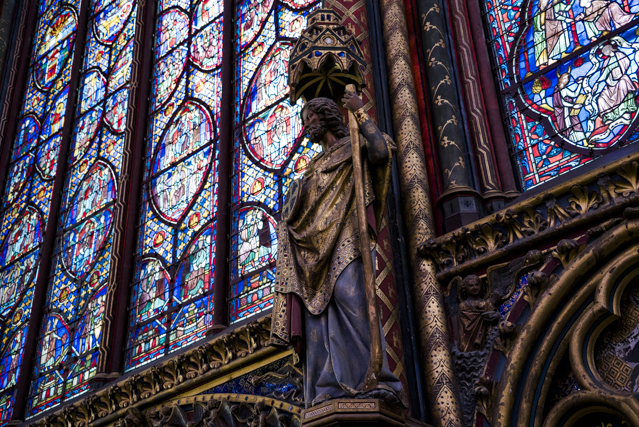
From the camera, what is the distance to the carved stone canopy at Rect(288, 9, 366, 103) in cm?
538

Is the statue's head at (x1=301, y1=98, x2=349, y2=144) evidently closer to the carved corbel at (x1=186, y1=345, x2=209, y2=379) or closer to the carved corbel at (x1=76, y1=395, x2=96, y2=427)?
the carved corbel at (x1=186, y1=345, x2=209, y2=379)

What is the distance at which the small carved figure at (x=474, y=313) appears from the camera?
454cm

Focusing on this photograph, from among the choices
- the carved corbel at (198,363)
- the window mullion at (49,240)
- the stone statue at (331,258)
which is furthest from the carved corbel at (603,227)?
the window mullion at (49,240)

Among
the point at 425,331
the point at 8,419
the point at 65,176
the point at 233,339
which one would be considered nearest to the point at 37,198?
the point at 65,176

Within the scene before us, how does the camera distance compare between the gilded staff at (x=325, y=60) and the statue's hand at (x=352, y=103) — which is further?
the gilded staff at (x=325, y=60)

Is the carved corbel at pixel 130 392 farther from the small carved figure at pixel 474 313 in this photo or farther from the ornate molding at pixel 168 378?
the small carved figure at pixel 474 313

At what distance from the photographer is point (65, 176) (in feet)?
31.2

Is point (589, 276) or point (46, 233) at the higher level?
point (46, 233)

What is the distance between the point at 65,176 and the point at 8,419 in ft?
9.61

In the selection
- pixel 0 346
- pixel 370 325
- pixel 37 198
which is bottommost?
pixel 370 325

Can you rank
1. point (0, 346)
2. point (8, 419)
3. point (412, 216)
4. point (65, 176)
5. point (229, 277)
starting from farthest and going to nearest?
point (65, 176)
point (0, 346)
point (8, 419)
point (229, 277)
point (412, 216)

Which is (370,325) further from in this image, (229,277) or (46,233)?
(46,233)

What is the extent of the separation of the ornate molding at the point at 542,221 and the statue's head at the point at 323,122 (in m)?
0.93

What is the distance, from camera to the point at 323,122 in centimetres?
503
